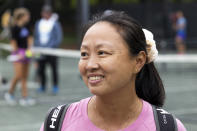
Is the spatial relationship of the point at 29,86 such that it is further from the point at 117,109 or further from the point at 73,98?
the point at 117,109

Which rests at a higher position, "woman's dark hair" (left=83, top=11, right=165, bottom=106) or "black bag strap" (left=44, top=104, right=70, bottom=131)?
"woman's dark hair" (left=83, top=11, right=165, bottom=106)

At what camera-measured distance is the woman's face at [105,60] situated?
1812mm

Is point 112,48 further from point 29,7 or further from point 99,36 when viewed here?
point 29,7

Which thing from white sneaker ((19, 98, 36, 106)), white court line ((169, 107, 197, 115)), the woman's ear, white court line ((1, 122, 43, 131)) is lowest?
white court line ((169, 107, 197, 115))

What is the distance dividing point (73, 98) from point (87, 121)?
7.86 meters

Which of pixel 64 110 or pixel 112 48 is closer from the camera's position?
pixel 112 48

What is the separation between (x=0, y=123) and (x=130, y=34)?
5.89 m

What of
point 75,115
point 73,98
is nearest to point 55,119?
point 75,115

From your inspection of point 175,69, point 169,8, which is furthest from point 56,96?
point 169,8

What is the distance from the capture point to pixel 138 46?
6.45 feet

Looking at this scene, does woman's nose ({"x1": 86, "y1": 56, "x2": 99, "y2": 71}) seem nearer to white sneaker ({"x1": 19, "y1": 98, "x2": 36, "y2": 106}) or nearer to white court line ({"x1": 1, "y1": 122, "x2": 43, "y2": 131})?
white court line ({"x1": 1, "y1": 122, "x2": 43, "y2": 131})

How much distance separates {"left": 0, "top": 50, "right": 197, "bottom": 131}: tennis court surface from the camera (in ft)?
24.2

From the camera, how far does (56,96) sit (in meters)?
10.3

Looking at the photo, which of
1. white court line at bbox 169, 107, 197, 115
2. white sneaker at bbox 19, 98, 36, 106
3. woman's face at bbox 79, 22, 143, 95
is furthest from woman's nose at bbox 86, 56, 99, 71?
white sneaker at bbox 19, 98, 36, 106
